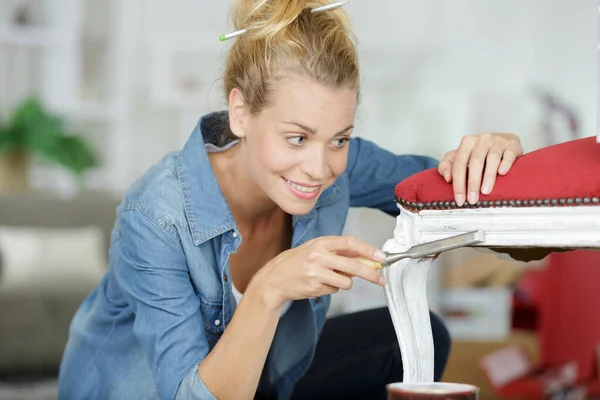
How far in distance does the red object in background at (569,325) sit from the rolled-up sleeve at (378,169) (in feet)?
5.42

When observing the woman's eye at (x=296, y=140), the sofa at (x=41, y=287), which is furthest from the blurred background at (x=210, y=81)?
the woman's eye at (x=296, y=140)

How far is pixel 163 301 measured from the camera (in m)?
1.41

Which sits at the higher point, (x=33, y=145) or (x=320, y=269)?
(x=33, y=145)

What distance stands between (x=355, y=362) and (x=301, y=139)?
689mm

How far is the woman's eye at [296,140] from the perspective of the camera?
1374 mm

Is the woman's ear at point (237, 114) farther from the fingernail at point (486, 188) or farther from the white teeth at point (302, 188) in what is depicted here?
the fingernail at point (486, 188)

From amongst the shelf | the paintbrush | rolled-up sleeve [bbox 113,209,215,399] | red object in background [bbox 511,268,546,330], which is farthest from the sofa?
the paintbrush

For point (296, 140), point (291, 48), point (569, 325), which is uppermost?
point (291, 48)

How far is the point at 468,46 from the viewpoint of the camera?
4.89 meters

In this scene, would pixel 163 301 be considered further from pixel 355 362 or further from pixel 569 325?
pixel 569 325

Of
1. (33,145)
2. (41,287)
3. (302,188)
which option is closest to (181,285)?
(302,188)

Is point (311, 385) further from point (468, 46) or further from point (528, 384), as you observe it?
point (468, 46)

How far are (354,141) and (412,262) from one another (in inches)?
26.2

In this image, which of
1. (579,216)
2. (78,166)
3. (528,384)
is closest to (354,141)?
(579,216)
